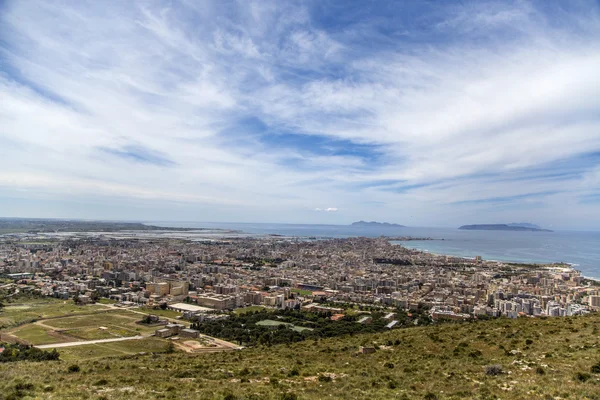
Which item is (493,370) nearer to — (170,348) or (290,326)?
(170,348)

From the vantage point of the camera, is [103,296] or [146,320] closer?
[146,320]

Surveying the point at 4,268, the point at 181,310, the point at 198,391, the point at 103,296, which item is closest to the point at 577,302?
the point at 181,310

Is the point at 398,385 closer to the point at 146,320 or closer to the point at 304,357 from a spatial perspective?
the point at 304,357

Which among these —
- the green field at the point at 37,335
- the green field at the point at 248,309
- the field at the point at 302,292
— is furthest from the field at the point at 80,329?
the field at the point at 302,292

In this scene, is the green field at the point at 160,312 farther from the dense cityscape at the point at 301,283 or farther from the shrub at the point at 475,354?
the shrub at the point at 475,354

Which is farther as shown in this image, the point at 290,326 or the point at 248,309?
the point at 248,309

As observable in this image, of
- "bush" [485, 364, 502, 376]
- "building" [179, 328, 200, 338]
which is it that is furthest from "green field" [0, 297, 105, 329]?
"bush" [485, 364, 502, 376]

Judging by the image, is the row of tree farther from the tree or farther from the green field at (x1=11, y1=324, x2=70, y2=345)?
the green field at (x1=11, y1=324, x2=70, y2=345)

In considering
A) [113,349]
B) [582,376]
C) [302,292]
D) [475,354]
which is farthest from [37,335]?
[302,292]
